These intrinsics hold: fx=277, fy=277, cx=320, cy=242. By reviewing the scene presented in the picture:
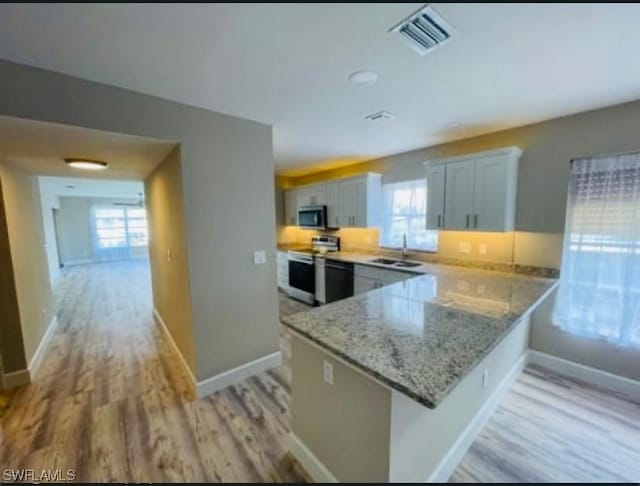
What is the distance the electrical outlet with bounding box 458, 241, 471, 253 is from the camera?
11.5ft

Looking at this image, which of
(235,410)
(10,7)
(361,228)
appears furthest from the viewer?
(361,228)

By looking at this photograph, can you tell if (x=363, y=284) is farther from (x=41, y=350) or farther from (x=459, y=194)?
(x=41, y=350)

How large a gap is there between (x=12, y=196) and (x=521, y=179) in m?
5.38

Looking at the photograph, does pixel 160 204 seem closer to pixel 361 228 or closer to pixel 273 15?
pixel 273 15

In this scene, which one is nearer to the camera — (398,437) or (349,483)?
(398,437)

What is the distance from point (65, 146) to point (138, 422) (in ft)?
7.65

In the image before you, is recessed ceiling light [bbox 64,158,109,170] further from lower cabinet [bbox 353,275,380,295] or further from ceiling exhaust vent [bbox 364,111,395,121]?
lower cabinet [bbox 353,275,380,295]

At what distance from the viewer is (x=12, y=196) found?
113 inches

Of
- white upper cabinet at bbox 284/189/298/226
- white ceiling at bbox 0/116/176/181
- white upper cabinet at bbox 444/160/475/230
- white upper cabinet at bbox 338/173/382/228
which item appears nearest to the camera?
white ceiling at bbox 0/116/176/181

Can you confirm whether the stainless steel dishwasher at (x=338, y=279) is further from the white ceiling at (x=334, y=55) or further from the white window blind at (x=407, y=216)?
the white ceiling at (x=334, y=55)

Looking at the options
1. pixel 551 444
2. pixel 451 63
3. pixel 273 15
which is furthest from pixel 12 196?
pixel 551 444

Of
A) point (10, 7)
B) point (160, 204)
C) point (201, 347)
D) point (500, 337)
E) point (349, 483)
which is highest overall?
point (10, 7)

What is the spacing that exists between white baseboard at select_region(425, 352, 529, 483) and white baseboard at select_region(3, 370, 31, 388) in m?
3.67

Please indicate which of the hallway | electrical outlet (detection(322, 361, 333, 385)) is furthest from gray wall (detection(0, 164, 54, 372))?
electrical outlet (detection(322, 361, 333, 385))
